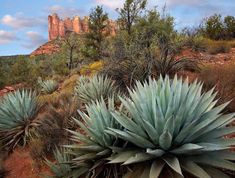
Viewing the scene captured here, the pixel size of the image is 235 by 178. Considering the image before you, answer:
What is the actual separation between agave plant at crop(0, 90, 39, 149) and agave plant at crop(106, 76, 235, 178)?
13.7 ft

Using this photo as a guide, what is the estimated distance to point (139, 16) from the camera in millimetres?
21422

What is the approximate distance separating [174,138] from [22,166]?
13.4ft

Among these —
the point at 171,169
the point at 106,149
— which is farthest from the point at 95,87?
the point at 171,169

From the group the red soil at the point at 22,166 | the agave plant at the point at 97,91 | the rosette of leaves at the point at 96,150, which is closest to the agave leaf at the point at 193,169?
the rosette of leaves at the point at 96,150

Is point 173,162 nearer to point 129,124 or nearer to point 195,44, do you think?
point 129,124

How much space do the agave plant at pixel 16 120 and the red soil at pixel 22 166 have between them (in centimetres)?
28

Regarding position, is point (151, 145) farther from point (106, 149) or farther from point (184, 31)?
point (184, 31)

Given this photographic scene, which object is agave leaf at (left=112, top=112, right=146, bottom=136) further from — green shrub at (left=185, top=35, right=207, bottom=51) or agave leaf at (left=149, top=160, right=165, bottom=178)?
green shrub at (left=185, top=35, right=207, bottom=51)

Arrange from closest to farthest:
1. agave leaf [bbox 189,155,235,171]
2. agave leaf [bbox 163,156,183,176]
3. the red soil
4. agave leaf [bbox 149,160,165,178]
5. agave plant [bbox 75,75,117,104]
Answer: agave leaf [bbox 163,156,183,176]
agave leaf [bbox 149,160,165,178]
agave leaf [bbox 189,155,235,171]
the red soil
agave plant [bbox 75,75,117,104]

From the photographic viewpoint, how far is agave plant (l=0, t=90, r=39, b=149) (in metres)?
8.35

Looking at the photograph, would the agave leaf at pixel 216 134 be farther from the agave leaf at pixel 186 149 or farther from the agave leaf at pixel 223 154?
the agave leaf at pixel 186 149

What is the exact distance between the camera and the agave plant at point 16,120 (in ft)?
27.4

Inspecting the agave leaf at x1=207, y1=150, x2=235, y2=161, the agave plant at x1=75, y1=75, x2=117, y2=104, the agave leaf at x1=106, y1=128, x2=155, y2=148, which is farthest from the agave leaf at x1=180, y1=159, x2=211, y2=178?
the agave plant at x1=75, y1=75, x2=117, y2=104

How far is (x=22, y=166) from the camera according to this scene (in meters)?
7.26
